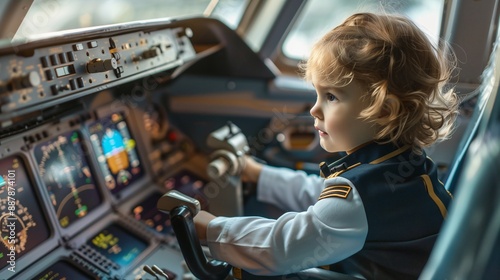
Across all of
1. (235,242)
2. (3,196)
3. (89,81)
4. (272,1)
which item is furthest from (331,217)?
(272,1)

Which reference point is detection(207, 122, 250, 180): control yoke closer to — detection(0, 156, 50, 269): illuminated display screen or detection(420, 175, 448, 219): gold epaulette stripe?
detection(0, 156, 50, 269): illuminated display screen

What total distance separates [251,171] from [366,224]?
74 centimetres

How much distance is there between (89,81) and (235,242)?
0.65 m

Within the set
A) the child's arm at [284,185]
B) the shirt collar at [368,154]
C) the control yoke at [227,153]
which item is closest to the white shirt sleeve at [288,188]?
the child's arm at [284,185]

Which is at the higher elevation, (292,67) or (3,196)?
(3,196)

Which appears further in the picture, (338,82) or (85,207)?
(85,207)

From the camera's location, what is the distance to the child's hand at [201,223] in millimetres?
1340

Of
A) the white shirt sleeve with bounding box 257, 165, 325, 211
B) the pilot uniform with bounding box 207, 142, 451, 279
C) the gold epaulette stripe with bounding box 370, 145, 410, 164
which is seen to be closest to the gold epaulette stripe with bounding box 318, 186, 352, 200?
the pilot uniform with bounding box 207, 142, 451, 279

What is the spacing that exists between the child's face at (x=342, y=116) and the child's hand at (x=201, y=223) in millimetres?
423

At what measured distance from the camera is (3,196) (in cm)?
150

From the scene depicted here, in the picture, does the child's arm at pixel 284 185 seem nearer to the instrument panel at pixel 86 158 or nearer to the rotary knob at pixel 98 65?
the instrument panel at pixel 86 158

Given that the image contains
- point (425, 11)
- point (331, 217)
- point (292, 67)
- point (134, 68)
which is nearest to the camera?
point (331, 217)

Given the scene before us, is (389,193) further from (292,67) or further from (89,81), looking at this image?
(292,67)

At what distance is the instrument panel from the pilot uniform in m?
0.60
